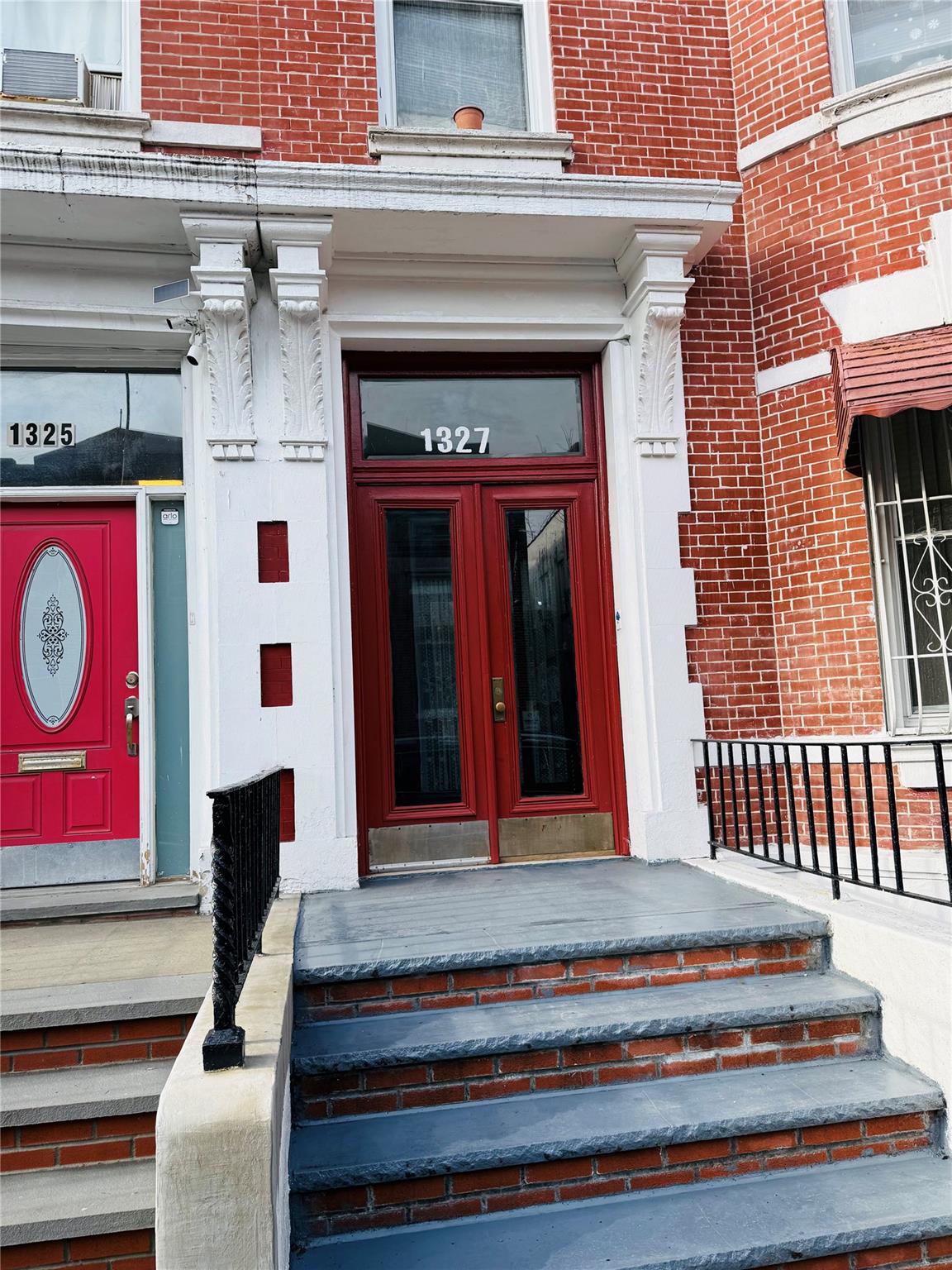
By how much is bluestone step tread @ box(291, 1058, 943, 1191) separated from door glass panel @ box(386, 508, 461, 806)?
8.82ft

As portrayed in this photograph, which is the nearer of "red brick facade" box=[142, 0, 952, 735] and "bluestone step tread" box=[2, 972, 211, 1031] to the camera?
"bluestone step tread" box=[2, 972, 211, 1031]

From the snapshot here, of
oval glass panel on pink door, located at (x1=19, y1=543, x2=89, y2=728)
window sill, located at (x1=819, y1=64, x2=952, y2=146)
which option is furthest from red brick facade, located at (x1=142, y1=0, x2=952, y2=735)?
oval glass panel on pink door, located at (x1=19, y1=543, x2=89, y2=728)

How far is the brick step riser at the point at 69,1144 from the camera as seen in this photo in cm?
325

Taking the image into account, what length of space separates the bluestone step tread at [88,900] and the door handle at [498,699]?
217cm

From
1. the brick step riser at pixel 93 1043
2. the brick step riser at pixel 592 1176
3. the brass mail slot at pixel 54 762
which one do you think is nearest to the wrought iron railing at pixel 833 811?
the brick step riser at pixel 592 1176

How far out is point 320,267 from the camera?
5.45m

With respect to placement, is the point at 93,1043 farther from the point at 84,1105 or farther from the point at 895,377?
the point at 895,377

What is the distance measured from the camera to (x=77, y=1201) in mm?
3102

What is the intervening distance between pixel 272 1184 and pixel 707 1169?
1579 millimetres

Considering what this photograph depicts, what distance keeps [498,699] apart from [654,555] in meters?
1.42

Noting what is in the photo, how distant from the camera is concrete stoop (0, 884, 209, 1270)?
304 centimetres

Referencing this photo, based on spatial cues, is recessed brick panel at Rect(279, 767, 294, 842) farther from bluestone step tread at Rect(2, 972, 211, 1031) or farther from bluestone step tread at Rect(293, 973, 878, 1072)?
bluestone step tread at Rect(293, 973, 878, 1072)

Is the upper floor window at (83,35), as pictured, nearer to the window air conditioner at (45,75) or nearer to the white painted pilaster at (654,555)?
the window air conditioner at (45,75)

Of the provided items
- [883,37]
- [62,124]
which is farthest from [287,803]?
[883,37]
